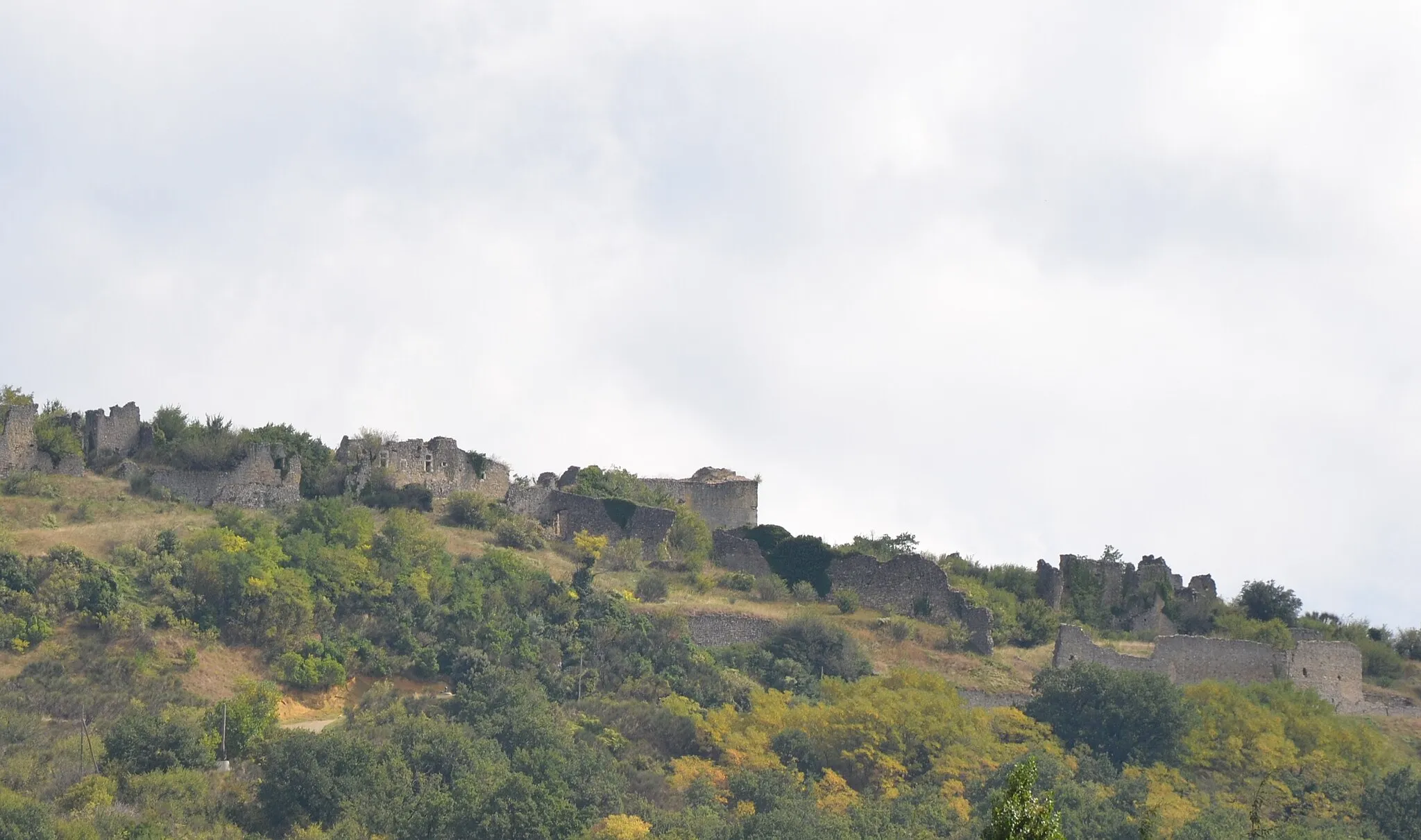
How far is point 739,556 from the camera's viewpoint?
60000 mm

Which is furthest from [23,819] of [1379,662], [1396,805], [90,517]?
[1379,662]

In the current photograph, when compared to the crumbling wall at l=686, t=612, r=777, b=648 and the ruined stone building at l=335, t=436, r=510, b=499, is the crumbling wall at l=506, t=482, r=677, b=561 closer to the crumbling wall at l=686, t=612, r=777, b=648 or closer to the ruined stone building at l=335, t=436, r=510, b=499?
the ruined stone building at l=335, t=436, r=510, b=499

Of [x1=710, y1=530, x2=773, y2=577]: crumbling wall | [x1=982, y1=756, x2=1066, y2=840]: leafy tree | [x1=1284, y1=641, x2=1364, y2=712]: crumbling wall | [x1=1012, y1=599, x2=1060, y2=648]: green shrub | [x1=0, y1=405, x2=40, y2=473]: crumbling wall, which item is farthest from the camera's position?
[x1=710, y1=530, x2=773, y2=577]: crumbling wall

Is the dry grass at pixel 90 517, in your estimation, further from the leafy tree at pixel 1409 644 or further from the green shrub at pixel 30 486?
the leafy tree at pixel 1409 644

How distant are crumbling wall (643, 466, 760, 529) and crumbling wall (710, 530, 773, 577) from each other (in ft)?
9.05

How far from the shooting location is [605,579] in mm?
57156

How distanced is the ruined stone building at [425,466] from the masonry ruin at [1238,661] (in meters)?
13.8

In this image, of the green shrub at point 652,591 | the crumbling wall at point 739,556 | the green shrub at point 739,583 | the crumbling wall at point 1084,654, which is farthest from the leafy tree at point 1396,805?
the green shrub at point 652,591

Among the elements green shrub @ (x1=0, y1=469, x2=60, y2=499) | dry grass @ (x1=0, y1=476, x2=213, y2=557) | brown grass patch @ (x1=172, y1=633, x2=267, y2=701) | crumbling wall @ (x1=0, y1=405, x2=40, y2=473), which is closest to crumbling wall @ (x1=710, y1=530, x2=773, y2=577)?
dry grass @ (x1=0, y1=476, x2=213, y2=557)

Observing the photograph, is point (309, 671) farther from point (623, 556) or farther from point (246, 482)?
point (623, 556)

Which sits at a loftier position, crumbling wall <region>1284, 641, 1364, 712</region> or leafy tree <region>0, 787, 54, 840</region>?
crumbling wall <region>1284, 641, 1364, 712</region>

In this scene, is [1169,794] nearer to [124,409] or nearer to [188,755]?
[188,755]

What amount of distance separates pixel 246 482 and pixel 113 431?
3349mm

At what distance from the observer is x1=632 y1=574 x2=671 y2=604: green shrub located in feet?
185
